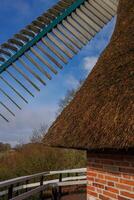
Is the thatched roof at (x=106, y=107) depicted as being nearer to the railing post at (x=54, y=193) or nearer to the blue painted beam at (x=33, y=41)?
the blue painted beam at (x=33, y=41)

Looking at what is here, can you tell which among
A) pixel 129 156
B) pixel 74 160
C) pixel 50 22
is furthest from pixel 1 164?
pixel 129 156

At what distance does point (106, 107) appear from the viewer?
4.79 meters

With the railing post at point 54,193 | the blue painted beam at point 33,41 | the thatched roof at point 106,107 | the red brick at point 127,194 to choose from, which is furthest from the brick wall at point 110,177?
the railing post at point 54,193

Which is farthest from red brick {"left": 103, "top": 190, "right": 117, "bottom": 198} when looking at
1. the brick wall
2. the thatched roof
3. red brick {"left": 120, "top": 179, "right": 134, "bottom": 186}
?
the thatched roof

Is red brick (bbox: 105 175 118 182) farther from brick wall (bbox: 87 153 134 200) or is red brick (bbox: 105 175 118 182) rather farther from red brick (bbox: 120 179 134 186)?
→ red brick (bbox: 120 179 134 186)

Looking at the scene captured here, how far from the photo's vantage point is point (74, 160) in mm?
18250

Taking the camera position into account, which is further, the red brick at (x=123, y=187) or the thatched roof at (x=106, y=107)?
the red brick at (x=123, y=187)

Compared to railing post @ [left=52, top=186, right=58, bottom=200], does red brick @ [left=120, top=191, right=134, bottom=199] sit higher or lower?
higher

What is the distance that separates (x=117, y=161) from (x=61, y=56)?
10.8ft

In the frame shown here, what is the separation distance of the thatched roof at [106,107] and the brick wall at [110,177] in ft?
1.42

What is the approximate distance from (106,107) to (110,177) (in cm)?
90

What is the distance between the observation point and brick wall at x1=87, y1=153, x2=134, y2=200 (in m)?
4.71

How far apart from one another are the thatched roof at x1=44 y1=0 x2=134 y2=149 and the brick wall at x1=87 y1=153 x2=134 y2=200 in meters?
0.43

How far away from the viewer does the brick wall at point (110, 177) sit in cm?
471
